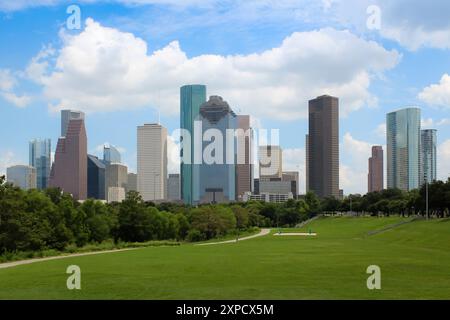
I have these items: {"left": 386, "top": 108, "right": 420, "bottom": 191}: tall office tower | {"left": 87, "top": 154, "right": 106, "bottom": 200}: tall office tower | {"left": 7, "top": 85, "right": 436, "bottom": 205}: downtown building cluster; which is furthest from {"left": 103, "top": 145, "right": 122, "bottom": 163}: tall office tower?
{"left": 386, "top": 108, "right": 420, "bottom": 191}: tall office tower

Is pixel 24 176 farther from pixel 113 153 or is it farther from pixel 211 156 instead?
pixel 211 156

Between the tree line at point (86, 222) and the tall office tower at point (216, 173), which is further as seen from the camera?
the tall office tower at point (216, 173)

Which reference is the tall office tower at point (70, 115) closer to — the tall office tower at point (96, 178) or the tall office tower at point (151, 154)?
the tall office tower at point (151, 154)

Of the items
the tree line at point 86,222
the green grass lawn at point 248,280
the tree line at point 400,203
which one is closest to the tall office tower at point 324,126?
the tree line at point 400,203

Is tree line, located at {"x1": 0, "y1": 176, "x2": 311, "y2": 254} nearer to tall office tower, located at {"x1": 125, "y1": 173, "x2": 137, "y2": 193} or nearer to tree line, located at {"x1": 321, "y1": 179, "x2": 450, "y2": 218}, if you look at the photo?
tree line, located at {"x1": 321, "y1": 179, "x2": 450, "y2": 218}

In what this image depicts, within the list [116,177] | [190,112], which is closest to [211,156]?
[190,112]

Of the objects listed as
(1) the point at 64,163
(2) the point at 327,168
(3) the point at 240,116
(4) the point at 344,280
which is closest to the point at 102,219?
(1) the point at 64,163
